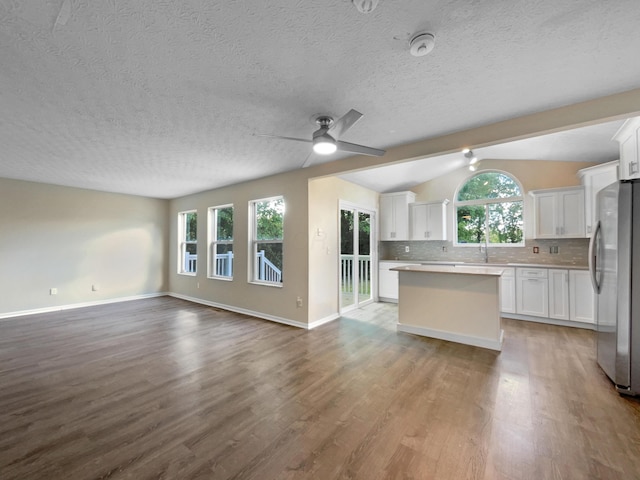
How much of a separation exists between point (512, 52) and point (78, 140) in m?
4.18

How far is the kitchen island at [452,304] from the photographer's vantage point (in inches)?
130

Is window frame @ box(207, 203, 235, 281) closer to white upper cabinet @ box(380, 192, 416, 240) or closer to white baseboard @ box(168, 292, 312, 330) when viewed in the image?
white baseboard @ box(168, 292, 312, 330)

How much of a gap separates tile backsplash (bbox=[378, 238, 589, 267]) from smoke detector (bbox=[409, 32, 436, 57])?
4862 millimetres

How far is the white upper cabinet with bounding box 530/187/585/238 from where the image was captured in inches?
171

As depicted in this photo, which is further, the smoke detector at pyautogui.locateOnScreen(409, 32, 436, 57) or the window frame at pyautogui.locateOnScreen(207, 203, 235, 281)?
the window frame at pyautogui.locateOnScreen(207, 203, 235, 281)

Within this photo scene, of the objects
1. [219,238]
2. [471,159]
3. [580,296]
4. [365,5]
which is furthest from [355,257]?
[365,5]

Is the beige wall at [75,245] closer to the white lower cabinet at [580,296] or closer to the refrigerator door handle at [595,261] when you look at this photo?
the refrigerator door handle at [595,261]

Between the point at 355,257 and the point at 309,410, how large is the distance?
353 cm

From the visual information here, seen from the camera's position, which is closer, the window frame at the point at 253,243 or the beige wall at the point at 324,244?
the beige wall at the point at 324,244

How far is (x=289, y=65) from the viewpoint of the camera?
1.74m

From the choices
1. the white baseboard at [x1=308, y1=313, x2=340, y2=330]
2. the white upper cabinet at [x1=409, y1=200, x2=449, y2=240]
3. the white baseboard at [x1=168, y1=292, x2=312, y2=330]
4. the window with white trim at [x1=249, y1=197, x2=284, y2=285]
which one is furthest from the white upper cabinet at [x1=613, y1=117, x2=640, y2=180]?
the window with white trim at [x1=249, y1=197, x2=284, y2=285]

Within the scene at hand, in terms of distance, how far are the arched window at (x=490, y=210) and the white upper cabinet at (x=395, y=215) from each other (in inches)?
41.9

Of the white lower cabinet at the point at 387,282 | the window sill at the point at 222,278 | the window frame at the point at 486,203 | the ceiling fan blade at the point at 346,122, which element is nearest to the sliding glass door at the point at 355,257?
the white lower cabinet at the point at 387,282

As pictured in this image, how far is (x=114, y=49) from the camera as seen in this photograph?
1.60 metres
